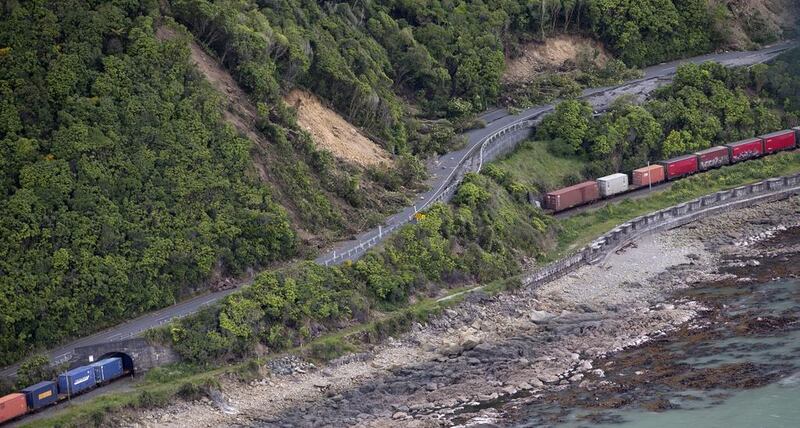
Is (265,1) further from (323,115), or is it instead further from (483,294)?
(483,294)

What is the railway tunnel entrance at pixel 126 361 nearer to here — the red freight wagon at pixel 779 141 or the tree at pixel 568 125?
the tree at pixel 568 125

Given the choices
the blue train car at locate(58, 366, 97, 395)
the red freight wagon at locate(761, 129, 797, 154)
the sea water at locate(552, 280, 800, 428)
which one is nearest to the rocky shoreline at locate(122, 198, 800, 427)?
the sea water at locate(552, 280, 800, 428)

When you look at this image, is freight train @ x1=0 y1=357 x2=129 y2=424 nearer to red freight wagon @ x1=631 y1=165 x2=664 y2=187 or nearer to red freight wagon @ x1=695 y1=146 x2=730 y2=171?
red freight wagon @ x1=631 y1=165 x2=664 y2=187

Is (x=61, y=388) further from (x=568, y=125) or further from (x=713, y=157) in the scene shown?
(x=713, y=157)

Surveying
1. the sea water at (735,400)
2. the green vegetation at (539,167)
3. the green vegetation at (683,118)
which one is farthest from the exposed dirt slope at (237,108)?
the green vegetation at (683,118)

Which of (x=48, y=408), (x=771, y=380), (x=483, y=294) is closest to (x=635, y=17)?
(x=483, y=294)
